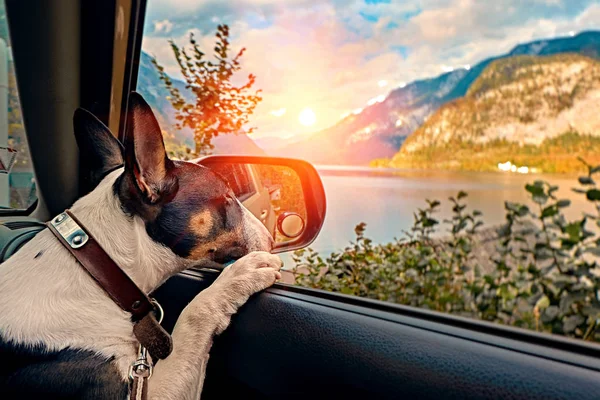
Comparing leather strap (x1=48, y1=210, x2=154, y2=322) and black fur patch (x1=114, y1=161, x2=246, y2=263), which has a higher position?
black fur patch (x1=114, y1=161, x2=246, y2=263)

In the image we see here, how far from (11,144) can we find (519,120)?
2.52 m

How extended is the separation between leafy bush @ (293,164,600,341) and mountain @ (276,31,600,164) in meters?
0.40

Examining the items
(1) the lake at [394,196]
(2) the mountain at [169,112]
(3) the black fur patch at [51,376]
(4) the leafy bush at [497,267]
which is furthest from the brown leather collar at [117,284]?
(2) the mountain at [169,112]

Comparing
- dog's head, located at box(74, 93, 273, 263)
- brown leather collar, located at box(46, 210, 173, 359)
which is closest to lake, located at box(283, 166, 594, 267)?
dog's head, located at box(74, 93, 273, 263)

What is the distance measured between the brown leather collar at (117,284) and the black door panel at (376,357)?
0.71 ft

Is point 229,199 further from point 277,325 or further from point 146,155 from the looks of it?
point 277,325

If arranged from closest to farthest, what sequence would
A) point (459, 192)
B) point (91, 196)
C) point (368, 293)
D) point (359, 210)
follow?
point (91, 196), point (459, 192), point (368, 293), point (359, 210)

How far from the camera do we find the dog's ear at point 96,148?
176 cm

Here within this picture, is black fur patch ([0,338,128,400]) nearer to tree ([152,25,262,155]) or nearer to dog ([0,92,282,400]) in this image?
dog ([0,92,282,400])

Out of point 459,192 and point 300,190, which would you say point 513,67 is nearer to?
point 459,192

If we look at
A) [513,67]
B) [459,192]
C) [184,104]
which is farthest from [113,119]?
[513,67]

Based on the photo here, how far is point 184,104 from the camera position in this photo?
2.90 meters

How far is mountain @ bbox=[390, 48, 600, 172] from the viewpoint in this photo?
69.9 inches

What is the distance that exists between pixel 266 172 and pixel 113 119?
2.79 feet
